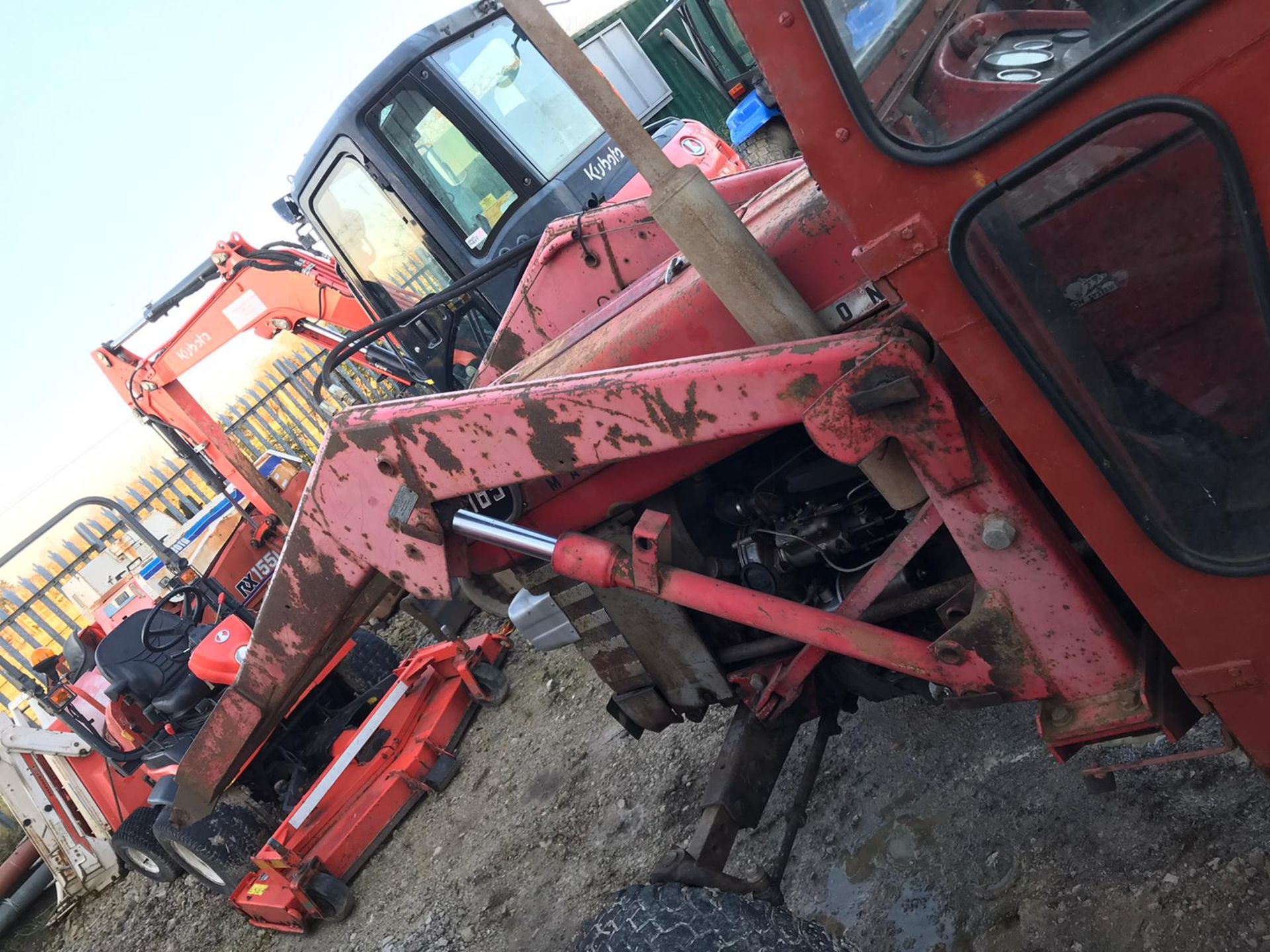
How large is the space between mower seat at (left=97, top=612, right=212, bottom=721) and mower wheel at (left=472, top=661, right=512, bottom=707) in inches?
67.2

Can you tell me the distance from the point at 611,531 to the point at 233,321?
19.5 feet

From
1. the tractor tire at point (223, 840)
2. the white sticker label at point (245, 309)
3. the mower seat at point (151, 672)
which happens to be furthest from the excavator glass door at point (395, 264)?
the tractor tire at point (223, 840)

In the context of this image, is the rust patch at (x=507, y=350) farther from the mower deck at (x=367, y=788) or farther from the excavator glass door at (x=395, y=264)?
the mower deck at (x=367, y=788)

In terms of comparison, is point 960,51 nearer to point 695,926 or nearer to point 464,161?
point 695,926

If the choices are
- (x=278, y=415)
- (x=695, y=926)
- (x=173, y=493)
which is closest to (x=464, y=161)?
(x=695, y=926)

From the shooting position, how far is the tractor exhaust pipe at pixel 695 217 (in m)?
1.56

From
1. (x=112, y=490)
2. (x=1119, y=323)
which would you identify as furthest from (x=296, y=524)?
(x=112, y=490)

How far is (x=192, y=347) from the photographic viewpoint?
7668 millimetres

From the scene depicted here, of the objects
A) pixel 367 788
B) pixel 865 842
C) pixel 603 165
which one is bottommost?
pixel 865 842

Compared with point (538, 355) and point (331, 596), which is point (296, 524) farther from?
point (538, 355)

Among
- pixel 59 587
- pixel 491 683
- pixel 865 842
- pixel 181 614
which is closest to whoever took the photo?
pixel 865 842

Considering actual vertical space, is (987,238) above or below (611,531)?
above

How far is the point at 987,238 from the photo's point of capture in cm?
150

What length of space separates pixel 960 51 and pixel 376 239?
4796 millimetres
